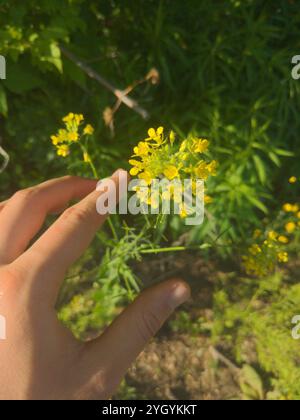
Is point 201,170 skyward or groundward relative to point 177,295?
skyward

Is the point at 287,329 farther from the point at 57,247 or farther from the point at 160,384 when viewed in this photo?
the point at 57,247

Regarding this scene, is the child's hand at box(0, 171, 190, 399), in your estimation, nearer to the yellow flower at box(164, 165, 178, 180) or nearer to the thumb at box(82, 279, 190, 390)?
the thumb at box(82, 279, 190, 390)

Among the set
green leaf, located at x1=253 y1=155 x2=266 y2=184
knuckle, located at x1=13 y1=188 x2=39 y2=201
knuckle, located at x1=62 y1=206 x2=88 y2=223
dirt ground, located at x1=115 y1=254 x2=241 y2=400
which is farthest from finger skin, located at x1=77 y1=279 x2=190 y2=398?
dirt ground, located at x1=115 y1=254 x2=241 y2=400

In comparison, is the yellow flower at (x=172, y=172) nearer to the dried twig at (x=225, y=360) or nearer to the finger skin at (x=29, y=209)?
the finger skin at (x=29, y=209)

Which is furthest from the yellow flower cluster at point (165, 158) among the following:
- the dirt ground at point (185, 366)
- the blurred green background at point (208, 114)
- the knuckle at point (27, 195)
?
the dirt ground at point (185, 366)

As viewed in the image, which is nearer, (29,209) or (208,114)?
(29,209)

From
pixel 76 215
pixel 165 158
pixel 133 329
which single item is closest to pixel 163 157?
pixel 165 158

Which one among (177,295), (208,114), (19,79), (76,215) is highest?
(19,79)

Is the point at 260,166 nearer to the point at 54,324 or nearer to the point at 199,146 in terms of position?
the point at 199,146
